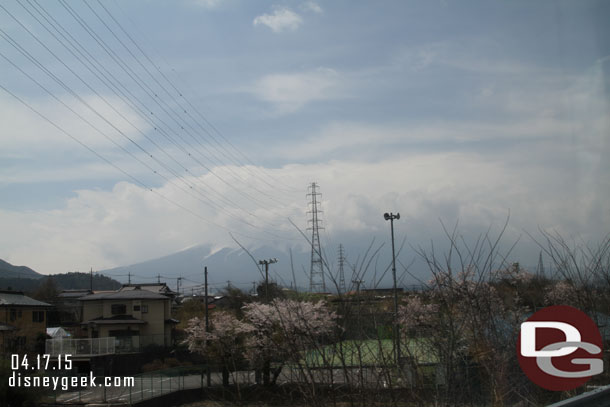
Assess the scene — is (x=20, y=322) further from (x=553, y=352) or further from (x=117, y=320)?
(x=553, y=352)

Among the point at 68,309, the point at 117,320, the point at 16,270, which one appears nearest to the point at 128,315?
the point at 117,320

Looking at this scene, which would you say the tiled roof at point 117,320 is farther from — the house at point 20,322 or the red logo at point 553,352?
the red logo at point 553,352

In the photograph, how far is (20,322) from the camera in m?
31.4

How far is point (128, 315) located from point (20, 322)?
1062cm

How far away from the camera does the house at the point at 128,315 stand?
133ft

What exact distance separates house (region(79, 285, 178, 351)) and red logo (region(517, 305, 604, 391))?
37.9m

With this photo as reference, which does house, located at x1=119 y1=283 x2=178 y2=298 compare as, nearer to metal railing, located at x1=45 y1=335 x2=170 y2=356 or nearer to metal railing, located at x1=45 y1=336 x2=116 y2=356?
metal railing, located at x1=45 y1=335 x2=170 y2=356

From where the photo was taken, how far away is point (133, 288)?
4853 centimetres

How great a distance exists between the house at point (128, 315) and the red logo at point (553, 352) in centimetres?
3791

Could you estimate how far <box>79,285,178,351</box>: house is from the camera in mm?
40406

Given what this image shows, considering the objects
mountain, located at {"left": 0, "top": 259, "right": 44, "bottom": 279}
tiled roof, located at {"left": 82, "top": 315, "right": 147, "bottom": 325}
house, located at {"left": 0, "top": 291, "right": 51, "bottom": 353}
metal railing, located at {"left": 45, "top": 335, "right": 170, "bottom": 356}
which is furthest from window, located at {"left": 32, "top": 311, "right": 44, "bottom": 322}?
mountain, located at {"left": 0, "top": 259, "right": 44, "bottom": 279}

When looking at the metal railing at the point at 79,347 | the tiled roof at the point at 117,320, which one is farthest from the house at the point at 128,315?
the metal railing at the point at 79,347

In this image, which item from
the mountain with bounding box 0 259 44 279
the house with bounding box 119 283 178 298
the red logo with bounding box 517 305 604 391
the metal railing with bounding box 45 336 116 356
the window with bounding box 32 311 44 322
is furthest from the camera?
the mountain with bounding box 0 259 44 279

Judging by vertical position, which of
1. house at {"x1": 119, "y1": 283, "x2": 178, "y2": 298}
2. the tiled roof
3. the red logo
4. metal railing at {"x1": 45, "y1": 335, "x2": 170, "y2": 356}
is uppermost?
house at {"x1": 119, "y1": 283, "x2": 178, "y2": 298}
